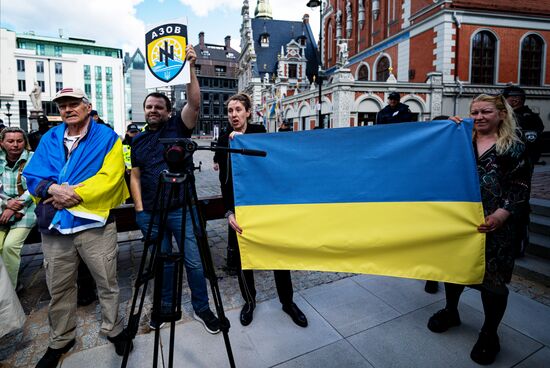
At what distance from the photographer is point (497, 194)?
8.26ft

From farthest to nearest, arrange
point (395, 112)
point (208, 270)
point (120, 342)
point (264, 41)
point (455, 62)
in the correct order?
point (264, 41), point (455, 62), point (395, 112), point (120, 342), point (208, 270)

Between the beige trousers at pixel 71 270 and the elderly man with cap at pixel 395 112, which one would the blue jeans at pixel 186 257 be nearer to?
the beige trousers at pixel 71 270

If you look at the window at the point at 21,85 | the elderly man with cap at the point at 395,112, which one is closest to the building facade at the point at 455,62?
the elderly man with cap at the point at 395,112

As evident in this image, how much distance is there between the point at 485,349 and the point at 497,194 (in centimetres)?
126

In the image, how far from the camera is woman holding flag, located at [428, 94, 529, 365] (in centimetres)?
247

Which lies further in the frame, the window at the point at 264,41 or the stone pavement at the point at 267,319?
the window at the point at 264,41

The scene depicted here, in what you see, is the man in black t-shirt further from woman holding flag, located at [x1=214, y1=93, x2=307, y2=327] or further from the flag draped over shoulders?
woman holding flag, located at [x1=214, y1=93, x2=307, y2=327]

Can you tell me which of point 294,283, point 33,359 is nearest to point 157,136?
point 33,359

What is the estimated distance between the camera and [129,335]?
2.07 meters

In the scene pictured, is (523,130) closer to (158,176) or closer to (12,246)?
(158,176)

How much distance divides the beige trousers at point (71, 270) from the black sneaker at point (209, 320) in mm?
784

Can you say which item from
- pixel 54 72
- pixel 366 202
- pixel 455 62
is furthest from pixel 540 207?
pixel 54 72

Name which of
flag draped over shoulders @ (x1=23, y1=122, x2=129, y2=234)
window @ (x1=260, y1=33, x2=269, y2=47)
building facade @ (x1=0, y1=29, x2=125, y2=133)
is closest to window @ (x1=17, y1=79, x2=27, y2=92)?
building facade @ (x1=0, y1=29, x2=125, y2=133)

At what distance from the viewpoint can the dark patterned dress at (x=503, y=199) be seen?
2465 mm
